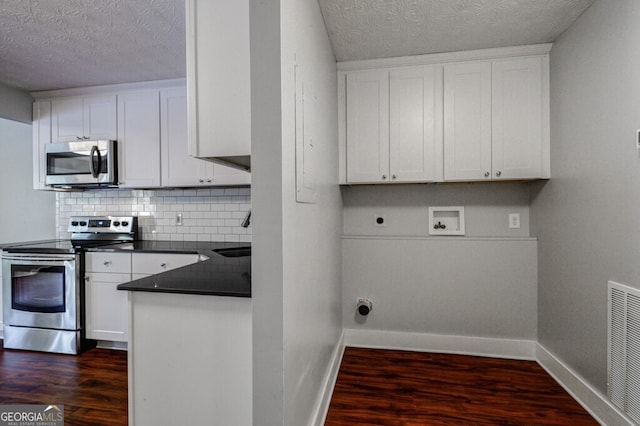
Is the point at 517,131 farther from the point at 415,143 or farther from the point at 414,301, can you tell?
the point at 414,301

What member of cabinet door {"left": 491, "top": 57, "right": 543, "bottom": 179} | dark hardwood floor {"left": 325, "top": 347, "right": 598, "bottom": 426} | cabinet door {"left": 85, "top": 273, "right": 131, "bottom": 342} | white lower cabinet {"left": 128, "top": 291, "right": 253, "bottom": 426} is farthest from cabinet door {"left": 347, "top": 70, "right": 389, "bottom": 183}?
cabinet door {"left": 85, "top": 273, "right": 131, "bottom": 342}

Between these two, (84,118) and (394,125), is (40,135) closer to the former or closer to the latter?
(84,118)

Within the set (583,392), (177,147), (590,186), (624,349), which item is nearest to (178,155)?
(177,147)

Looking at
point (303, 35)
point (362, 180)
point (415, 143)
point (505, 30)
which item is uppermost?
point (505, 30)

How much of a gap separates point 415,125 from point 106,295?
296 cm

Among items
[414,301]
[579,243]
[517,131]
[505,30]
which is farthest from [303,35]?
[414,301]

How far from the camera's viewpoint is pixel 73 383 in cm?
219

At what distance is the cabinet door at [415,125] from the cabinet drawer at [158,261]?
183cm

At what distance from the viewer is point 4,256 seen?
279 centimetres

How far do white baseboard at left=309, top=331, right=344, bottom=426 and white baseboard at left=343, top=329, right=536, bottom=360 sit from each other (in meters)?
0.28

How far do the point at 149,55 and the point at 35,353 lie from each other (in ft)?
8.87

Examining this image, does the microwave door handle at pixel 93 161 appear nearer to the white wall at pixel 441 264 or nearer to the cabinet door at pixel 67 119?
the cabinet door at pixel 67 119

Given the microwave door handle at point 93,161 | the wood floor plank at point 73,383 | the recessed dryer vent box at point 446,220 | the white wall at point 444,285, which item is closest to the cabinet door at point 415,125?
the recessed dryer vent box at point 446,220

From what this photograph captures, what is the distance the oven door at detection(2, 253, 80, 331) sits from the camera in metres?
2.67
